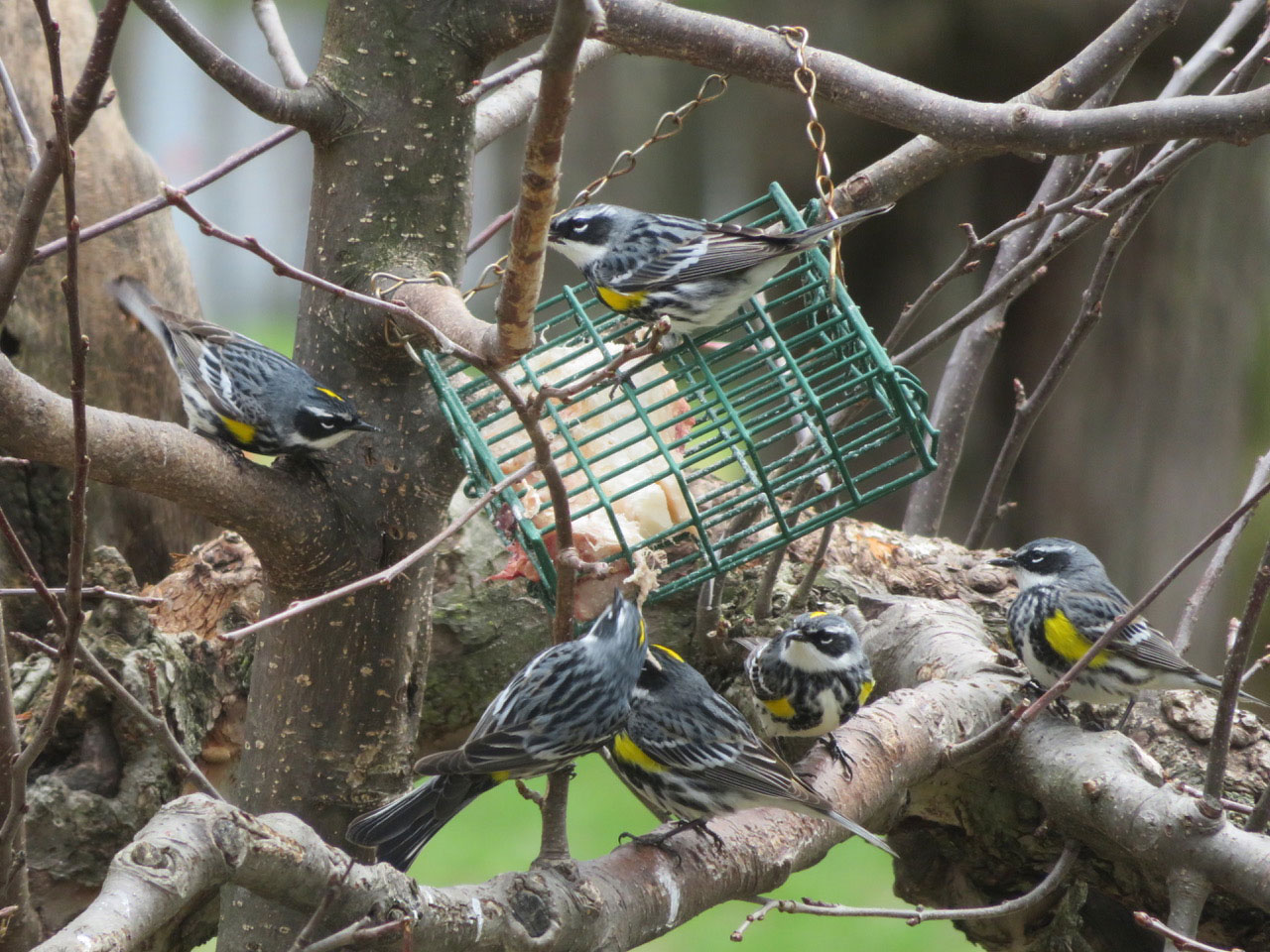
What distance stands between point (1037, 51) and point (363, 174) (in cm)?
332

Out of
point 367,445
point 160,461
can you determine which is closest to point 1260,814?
point 367,445

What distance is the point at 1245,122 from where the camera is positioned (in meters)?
1.74

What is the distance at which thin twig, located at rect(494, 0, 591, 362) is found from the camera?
1.23 metres

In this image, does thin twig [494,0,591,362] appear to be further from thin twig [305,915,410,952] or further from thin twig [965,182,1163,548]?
thin twig [965,182,1163,548]

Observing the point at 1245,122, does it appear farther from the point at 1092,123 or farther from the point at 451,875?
the point at 451,875

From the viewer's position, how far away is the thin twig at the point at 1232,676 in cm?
168

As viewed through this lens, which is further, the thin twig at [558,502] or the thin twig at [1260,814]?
the thin twig at [1260,814]

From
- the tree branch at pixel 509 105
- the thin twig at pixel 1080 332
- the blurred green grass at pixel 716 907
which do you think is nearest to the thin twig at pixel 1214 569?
the thin twig at pixel 1080 332

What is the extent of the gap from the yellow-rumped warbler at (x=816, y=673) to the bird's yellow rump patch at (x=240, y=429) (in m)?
1.20

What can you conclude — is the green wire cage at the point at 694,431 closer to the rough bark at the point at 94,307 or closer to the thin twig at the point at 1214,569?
the thin twig at the point at 1214,569

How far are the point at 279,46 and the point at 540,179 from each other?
6.12 feet

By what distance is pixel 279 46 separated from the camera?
2984 millimetres

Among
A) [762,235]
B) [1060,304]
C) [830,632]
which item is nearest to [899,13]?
[1060,304]

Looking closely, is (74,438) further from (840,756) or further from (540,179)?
(840,756)
